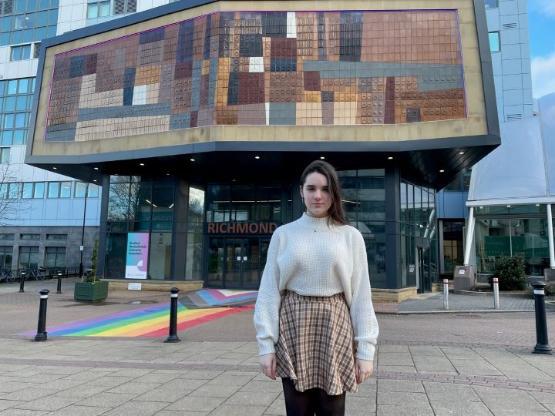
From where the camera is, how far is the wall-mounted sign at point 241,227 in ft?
74.0

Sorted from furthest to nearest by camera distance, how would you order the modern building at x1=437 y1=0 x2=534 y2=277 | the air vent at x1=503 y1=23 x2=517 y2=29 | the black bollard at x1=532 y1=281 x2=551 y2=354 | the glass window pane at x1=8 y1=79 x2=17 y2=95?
the glass window pane at x1=8 y1=79 x2=17 y2=95 → the air vent at x1=503 y1=23 x2=517 y2=29 → the modern building at x1=437 y1=0 x2=534 y2=277 → the black bollard at x1=532 y1=281 x2=551 y2=354

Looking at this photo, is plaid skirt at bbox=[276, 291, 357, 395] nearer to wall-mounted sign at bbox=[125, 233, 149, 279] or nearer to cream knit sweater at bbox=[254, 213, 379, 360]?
cream knit sweater at bbox=[254, 213, 379, 360]

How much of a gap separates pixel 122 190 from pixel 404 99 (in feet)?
48.4

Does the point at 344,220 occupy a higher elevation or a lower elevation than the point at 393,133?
lower

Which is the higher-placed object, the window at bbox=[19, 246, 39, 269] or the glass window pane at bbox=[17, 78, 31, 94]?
the glass window pane at bbox=[17, 78, 31, 94]

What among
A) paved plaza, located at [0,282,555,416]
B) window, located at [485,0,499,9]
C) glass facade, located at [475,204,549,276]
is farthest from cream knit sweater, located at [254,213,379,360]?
window, located at [485,0,499,9]

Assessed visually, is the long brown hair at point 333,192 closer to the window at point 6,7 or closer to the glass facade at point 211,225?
the glass facade at point 211,225

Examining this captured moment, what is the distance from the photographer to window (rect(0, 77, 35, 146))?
43.2 meters

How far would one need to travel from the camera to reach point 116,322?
12.8 m

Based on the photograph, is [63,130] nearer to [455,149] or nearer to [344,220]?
[455,149]

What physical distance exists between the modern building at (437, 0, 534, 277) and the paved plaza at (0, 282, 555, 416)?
26.1 m

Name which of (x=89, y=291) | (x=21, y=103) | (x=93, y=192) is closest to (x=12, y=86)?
(x=21, y=103)

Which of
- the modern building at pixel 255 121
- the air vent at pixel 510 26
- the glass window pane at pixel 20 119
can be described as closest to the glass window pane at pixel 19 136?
the glass window pane at pixel 20 119

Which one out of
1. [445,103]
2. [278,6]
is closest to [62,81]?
[278,6]
